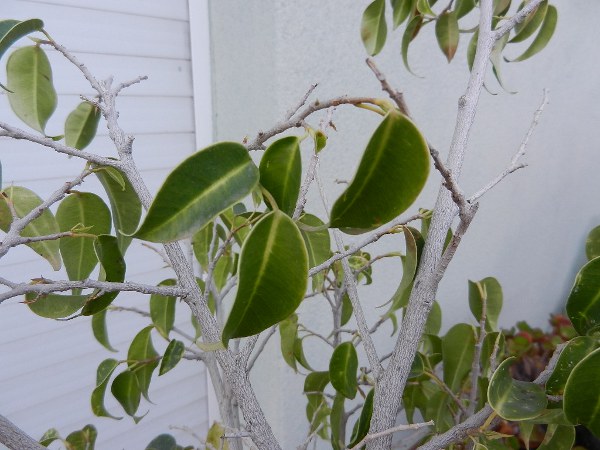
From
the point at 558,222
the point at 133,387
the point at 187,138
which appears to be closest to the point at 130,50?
the point at 187,138

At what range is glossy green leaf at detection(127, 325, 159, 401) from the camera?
0.60m

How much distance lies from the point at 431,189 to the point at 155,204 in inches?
45.6

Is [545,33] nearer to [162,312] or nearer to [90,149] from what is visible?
[162,312]

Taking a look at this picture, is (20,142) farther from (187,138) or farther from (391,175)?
(391,175)

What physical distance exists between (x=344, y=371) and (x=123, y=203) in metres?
0.28

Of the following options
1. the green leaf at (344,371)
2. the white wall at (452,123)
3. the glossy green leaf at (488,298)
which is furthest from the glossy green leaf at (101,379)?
the white wall at (452,123)

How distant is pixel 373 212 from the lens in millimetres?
268

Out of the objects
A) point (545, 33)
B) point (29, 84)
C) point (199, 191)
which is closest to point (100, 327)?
point (29, 84)

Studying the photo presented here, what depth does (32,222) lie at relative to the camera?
0.46 metres

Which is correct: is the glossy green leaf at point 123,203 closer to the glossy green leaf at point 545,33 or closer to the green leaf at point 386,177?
the green leaf at point 386,177

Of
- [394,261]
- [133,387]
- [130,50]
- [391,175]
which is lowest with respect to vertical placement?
[394,261]

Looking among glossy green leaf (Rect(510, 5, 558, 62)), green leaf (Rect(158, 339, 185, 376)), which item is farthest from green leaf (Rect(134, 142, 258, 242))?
glossy green leaf (Rect(510, 5, 558, 62))

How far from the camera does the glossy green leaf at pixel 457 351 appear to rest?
680 mm

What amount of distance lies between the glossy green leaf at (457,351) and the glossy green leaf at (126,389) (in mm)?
403
